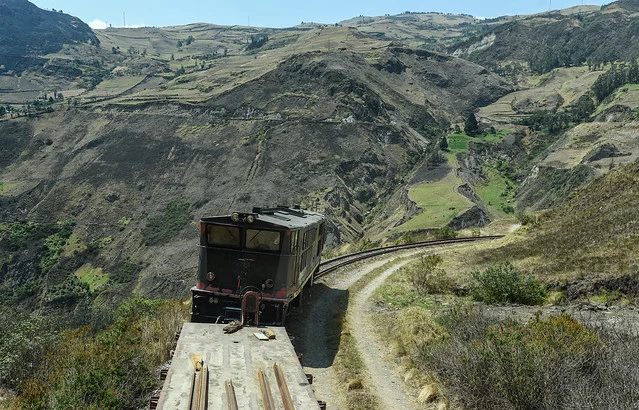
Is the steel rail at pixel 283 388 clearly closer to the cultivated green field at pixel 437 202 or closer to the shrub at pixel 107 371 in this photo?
the shrub at pixel 107 371

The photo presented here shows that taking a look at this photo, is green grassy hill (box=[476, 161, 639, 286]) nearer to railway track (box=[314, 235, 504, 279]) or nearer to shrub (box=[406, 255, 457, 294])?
shrub (box=[406, 255, 457, 294])

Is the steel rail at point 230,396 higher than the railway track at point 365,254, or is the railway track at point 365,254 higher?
the steel rail at point 230,396

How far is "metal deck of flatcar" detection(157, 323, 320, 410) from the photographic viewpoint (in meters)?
7.14

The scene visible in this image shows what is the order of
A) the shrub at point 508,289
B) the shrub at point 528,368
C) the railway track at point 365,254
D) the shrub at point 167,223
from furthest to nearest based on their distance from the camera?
the shrub at point 167,223 → the railway track at point 365,254 → the shrub at point 508,289 → the shrub at point 528,368

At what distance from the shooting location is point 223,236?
44.1ft

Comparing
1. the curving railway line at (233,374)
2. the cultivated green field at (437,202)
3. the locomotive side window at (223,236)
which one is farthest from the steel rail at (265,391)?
the cultivated green field at (437,202)

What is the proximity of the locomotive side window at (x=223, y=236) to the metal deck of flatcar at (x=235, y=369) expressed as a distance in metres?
3.38

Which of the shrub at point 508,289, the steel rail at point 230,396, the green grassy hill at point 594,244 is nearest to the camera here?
the steel rail at point 230,396

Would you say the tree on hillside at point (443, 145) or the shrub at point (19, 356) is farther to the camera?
the tree on hillside at point (443, 145)

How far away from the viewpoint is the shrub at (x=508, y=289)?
17.2 metres

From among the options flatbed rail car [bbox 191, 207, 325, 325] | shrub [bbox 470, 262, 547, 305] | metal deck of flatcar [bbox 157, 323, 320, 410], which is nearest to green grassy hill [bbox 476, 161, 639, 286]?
shrub [bbox 470, 262, 547, 305]

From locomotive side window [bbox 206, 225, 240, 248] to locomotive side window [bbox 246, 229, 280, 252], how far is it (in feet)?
1.01

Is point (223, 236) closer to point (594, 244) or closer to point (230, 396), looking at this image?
point (230, 396)

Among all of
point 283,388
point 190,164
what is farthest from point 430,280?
point 190,164
